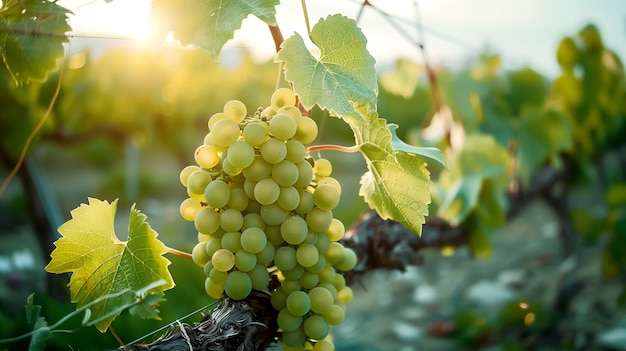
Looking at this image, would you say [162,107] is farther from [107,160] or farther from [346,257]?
[346,257]

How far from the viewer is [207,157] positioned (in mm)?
471

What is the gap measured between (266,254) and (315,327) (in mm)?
79

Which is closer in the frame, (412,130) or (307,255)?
(307,255)

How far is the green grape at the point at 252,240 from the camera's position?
452 mm

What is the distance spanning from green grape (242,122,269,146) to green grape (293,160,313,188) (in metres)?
0.04

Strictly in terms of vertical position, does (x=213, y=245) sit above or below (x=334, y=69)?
below

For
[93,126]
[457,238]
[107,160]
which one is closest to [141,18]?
[457,238]

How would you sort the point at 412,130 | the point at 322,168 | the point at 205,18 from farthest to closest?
the point at 412,130 → the point at 322,168 → the point at 205,18

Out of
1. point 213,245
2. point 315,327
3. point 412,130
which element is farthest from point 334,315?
point 412,130

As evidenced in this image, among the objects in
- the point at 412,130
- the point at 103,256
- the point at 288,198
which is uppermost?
the point at 412,130

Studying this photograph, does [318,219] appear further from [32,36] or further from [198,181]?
[32,36]

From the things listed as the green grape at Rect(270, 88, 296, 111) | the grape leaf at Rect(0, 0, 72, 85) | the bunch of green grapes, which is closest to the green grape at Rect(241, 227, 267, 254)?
the bunch of green grapes

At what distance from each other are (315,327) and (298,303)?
31 mm

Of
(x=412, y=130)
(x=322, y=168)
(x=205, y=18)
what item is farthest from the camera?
(x=412, y=130)
